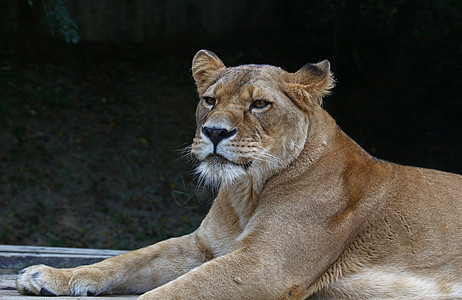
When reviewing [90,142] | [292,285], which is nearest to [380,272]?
[292,285]

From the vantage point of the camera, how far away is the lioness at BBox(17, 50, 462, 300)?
3.09 metres

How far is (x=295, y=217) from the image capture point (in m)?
3.21

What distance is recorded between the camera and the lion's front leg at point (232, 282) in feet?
9.74

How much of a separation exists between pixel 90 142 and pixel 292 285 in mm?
6861

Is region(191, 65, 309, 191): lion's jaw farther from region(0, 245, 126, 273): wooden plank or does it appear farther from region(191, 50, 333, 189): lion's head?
region(0, 245, 126, 273): wooden plank

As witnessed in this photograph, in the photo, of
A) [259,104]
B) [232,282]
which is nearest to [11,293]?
[232,282]

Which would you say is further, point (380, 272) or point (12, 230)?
point (12, 230)

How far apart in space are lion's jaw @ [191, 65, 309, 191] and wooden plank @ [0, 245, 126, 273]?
1.75m

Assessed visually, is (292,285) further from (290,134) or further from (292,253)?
(290,134)

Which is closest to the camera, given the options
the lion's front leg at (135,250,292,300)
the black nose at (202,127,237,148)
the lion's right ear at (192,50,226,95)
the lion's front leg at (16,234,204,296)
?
the lion's front leg at (135,250,292,300)

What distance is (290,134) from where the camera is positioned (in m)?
3.45

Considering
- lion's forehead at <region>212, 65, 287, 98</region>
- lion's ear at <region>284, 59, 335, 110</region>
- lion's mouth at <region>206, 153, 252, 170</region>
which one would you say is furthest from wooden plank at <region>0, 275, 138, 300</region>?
lion's ear at <region>284, 59, 335, 110</region>

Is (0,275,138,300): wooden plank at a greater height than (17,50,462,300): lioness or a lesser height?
lesser

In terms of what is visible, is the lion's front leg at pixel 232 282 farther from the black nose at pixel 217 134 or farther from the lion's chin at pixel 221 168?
the black nose at pixel 217 134
